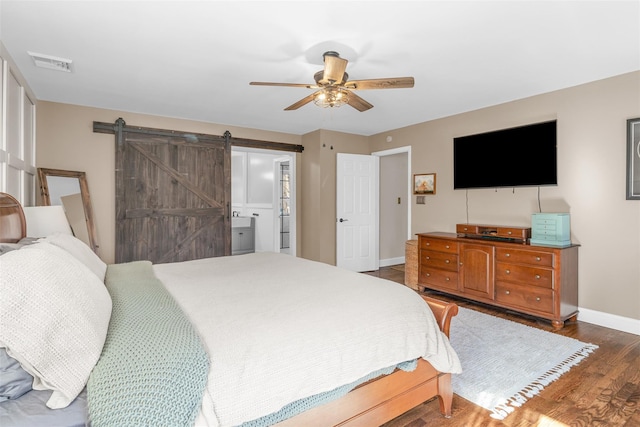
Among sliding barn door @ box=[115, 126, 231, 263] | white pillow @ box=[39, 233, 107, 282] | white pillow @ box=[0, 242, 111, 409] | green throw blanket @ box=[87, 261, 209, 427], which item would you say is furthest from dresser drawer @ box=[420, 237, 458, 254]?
white pillow @ box=[0, 242, 111, 409]

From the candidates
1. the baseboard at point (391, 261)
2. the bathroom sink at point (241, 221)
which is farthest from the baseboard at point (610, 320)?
the bathroom sink at point (241, 221)

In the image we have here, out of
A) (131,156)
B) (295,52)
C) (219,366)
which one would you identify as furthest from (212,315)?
(131,156)

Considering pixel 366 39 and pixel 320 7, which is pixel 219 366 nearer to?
pixel 320 7

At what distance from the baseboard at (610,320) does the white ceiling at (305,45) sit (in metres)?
2.34

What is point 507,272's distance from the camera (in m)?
3.59

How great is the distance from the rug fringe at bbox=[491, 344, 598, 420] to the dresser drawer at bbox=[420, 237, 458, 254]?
1.60 m

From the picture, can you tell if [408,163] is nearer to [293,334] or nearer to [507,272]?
[507,272]

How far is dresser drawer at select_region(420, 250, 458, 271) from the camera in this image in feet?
13.6

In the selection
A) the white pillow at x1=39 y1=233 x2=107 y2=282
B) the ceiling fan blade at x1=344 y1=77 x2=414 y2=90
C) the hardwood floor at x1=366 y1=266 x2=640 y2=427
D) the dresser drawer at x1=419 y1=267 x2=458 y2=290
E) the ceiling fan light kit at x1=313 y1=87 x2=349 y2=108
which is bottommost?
the hardwood floor at x1=366 y1=266 x2=640 y2=427

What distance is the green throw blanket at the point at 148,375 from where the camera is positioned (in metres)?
0.99

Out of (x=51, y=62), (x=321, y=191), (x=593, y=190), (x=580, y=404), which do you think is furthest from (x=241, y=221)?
(x=580, y=404)

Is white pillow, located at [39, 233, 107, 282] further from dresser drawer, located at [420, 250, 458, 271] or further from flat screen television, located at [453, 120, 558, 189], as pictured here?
flat screen television, located at [453, 120, 558, 189]

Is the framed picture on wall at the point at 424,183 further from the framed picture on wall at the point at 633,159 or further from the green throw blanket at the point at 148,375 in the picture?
the green throw blanket at the point at 148,375

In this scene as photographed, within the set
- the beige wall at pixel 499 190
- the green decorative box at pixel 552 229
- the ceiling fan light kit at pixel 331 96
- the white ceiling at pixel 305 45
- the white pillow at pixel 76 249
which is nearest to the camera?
the white pillow at pixel 76 249
